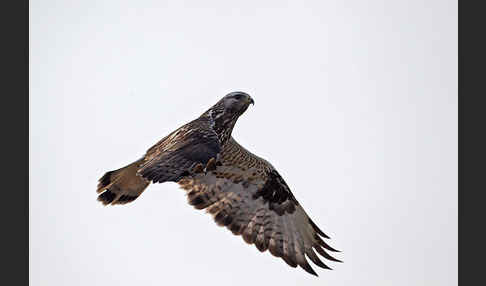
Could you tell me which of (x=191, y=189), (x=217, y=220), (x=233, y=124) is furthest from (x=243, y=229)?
(x=233, y=124)

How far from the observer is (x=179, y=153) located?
397 centimetres

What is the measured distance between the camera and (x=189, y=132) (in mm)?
4391

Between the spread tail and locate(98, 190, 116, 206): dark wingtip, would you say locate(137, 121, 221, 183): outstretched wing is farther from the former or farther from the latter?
locate(98, 190, 116, 206): dark wingtip

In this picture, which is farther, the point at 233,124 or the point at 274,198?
the point at 274,198

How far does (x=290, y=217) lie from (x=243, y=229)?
17.5 inches

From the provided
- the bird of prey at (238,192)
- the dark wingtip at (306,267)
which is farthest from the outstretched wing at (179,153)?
the dark wingtip at (306,267)

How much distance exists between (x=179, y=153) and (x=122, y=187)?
34.6 inches

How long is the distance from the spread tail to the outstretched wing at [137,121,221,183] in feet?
0.64

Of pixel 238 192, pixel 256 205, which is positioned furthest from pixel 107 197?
pixel 256 205

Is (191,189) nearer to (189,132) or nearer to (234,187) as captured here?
(234,187)

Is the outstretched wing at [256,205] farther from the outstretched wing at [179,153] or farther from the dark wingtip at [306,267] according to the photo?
the outstretched wing at [179,153]

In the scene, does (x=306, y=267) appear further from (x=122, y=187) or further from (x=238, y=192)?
(x=122, y=187)

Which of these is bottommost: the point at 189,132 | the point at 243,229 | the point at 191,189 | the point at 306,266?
the point at 306,266

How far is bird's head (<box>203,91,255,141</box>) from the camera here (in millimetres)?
4656
